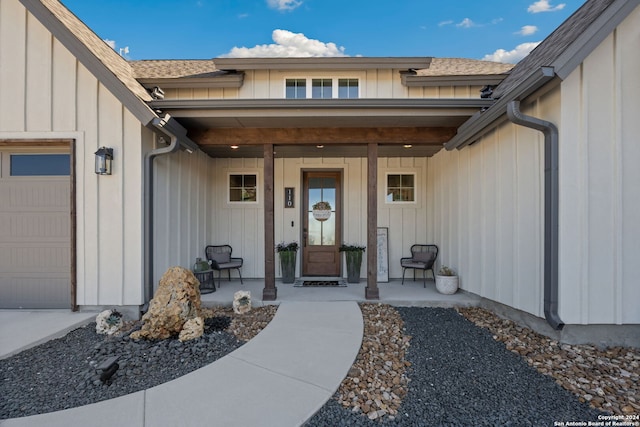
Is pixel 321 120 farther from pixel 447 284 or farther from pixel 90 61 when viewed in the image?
pixel 447 284

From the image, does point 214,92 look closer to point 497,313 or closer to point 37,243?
point 37,243

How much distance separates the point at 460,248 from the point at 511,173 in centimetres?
159

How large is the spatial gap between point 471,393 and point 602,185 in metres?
2.40

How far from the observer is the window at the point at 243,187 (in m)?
5.89

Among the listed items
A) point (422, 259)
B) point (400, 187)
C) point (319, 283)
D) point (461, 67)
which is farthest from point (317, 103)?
point (461, 67)

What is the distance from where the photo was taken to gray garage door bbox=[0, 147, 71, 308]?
3.66 metres

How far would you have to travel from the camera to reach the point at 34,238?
3.66m

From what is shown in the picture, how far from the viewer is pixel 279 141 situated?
13.7 ft

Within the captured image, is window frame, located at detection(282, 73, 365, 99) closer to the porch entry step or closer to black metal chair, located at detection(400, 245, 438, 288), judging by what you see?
black metal chair, located at detection(400, 245, 438, 288)

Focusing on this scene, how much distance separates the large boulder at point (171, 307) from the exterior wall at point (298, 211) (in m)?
2.64

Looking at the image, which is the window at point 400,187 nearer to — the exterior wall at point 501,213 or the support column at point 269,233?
the exterior wall at point 501,213

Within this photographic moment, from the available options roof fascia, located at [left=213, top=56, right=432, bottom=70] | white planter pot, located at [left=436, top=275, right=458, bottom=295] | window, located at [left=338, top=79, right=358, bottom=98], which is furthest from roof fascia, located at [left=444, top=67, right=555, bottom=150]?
white planter pot, located at [left=436, top=275, right=458, bottom=295]

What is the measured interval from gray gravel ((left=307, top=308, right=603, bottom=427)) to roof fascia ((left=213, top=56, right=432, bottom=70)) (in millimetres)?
4388

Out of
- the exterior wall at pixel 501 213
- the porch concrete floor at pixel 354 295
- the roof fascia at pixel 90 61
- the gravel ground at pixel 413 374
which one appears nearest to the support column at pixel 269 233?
the porch concrete floor at pixel 354 295
